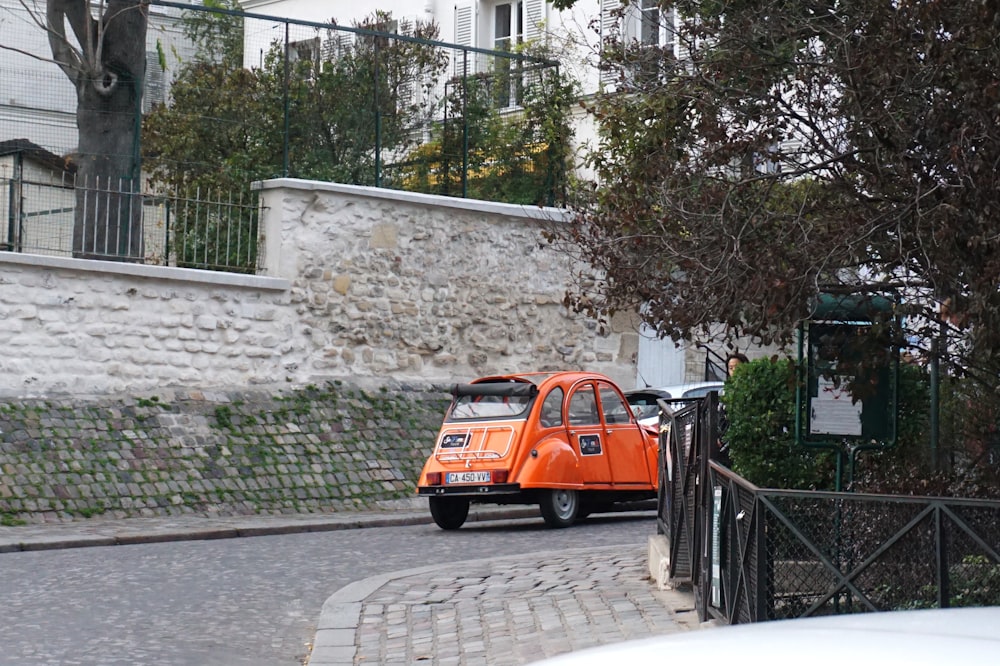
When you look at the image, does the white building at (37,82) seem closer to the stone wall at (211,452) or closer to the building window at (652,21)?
the stone wall at (211,452)

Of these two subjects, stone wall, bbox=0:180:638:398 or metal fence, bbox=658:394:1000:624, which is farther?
stone wall, bbox=0:180:638:398

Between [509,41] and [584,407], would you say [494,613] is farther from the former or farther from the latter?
[509,41]

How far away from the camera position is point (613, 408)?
16.0 m

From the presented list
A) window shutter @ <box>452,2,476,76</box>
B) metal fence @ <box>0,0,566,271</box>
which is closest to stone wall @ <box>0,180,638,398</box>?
metal fence @ <box>0,0,566,271</box>

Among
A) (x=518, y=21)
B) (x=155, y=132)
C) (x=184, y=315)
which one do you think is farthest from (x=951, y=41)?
(x=518, y=21)

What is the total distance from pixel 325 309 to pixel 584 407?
14.9 feet

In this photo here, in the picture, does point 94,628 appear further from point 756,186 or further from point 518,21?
point 518,21

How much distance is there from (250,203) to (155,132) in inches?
58.5

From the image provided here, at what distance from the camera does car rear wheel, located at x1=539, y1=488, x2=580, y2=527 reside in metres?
15.1

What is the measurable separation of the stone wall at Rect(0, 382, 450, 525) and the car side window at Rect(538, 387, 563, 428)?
9.14 feet

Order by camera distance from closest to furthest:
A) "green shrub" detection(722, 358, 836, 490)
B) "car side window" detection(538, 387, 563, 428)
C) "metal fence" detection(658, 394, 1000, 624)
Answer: "metal fence" detection(658, 394, 1000, 624) < "green shrub" detection(722, 358, 836, 490) < "car side window" detection(538, 387, 563, 428)

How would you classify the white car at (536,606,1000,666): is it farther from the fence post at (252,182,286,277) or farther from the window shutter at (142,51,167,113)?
the window shutter at (142,51,167,113)

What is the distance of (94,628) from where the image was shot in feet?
28.5

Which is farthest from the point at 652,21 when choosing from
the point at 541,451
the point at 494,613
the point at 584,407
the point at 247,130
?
the point at 247,130
